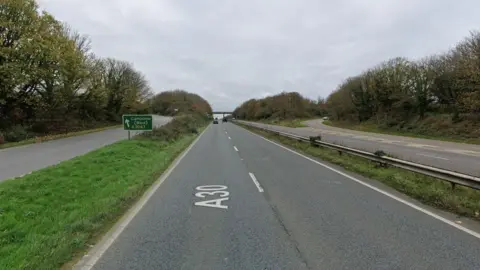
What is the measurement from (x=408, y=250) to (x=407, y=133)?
45.4 meters

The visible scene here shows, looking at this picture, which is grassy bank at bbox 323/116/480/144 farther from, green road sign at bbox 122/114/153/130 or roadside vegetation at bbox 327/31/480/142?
green road sign at bbox 122/114/153/130

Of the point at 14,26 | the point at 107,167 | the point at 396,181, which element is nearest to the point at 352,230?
the point at 396,181

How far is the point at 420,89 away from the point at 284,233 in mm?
50532

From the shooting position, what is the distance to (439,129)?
4184 cm

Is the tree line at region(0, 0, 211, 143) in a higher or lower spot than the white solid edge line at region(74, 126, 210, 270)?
higher

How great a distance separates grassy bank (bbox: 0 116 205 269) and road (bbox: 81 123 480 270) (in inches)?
18.1

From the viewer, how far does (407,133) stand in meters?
46.7

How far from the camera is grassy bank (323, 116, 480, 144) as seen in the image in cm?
3581

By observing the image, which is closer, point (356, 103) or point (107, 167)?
point (107, 167)

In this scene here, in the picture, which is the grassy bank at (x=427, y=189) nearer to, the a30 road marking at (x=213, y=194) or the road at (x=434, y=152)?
the road at (x=434, y=152)

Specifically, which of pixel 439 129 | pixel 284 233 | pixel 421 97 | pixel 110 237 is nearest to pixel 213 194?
pixel 284 233

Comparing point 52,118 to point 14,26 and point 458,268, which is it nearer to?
point 14,26

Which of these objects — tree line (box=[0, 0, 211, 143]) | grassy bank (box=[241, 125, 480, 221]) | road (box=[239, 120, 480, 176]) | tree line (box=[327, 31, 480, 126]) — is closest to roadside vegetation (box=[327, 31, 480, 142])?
tree line (box=[327, 31, 480, 126])

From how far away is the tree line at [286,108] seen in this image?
382 feet
